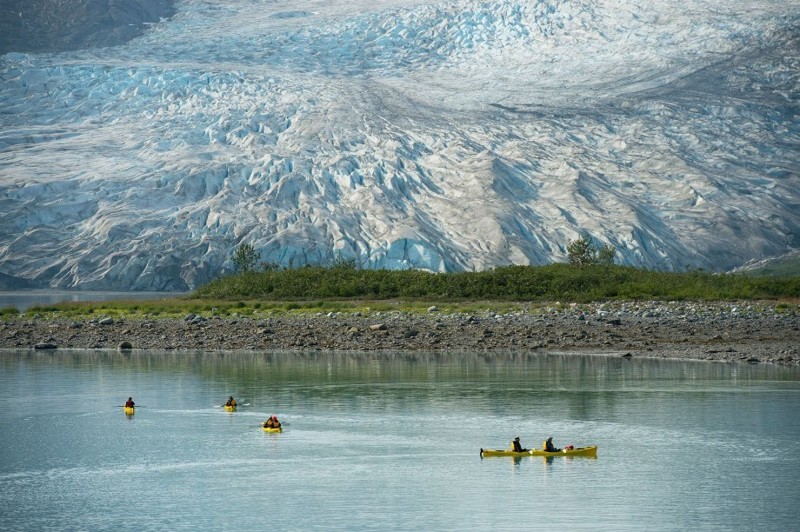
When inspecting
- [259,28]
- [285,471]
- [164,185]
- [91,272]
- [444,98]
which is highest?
[259,28]

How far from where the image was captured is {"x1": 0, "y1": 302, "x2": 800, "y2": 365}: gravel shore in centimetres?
2841

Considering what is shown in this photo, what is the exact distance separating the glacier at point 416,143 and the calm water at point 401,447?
40.0 metres

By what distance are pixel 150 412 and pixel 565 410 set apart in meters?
7.33

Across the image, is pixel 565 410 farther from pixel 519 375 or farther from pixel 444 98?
pixel 444 98

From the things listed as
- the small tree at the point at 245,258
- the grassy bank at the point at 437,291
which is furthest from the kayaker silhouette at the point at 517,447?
the small tree at the point at 245,258

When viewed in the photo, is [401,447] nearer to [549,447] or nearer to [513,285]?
[549,447]

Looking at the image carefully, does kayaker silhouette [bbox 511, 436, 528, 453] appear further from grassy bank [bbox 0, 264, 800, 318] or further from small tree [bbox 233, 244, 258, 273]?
small tree [bbox 233, 244, 258, 273]

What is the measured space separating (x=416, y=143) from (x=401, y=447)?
57423mm

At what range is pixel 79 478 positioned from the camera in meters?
15.0

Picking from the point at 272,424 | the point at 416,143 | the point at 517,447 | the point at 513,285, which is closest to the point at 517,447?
the point at 517,447

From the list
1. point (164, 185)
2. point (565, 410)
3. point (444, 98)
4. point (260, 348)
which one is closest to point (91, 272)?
point (164, 185)

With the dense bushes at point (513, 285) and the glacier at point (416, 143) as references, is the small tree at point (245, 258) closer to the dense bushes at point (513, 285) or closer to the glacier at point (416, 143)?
the glacier at point (416, 143)

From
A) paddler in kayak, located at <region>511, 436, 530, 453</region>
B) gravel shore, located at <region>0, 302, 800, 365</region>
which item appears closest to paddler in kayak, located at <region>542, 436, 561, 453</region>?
paddler in kayak, located at <region>511, 436, 530, 453</region>

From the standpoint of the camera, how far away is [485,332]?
31.1 metres
